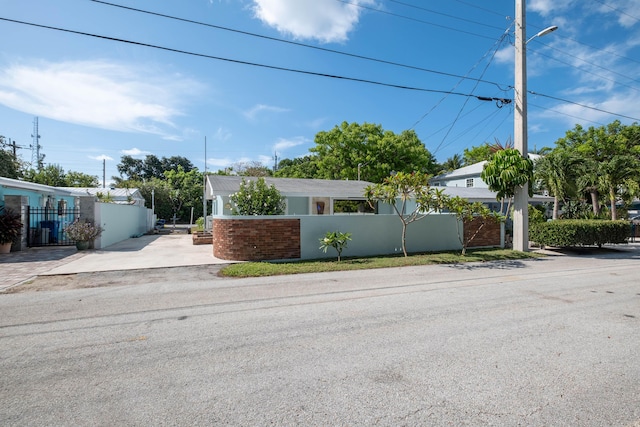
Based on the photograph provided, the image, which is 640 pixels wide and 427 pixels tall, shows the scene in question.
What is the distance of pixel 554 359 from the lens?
146 inches

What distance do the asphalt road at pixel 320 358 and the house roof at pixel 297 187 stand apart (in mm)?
9944

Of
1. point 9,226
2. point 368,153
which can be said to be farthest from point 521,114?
point 9,226

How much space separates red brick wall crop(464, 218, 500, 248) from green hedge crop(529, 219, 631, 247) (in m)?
1.51

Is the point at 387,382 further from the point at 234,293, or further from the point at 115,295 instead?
the point at 115,295

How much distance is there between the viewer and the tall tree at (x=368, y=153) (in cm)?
3294

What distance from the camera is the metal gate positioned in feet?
48.2

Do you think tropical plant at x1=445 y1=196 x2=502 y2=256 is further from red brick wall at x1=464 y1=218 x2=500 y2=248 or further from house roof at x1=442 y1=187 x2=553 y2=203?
house roof at x1=442 y1=187 x2=553 y2=203

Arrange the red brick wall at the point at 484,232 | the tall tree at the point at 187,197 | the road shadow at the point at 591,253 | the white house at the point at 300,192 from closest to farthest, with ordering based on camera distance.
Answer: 1. the road shadow at the point at 591,253
2. the red brick wall at the point at 484,232
3. the white house at the point at 300,192
4. the tall tree at the point at 187,197

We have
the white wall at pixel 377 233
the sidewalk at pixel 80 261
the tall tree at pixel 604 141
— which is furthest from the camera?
the tall tree at pixel 604 141

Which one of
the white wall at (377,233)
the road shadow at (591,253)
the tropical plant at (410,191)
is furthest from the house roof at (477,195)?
the tropical plant at (410,191)

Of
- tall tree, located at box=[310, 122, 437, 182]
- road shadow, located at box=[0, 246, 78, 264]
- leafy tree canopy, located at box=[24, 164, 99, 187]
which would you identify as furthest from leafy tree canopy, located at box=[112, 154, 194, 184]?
road shadow, located at box=[0, 246, 78, 264]

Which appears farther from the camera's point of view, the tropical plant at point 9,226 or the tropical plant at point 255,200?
Result: the tropical plant at point 9,226

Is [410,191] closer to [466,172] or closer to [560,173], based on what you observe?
[560,173]

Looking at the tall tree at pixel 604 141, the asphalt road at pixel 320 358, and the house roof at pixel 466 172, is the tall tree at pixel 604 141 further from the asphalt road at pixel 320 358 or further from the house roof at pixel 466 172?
the asphalt road at pixel 320 358
